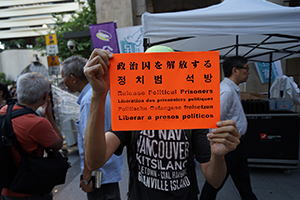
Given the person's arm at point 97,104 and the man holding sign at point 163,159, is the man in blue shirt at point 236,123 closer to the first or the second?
the man holding sign at point 163,159

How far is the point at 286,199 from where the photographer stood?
316 cm

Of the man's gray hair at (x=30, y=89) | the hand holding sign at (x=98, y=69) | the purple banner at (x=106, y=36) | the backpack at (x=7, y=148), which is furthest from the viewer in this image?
the purple banner at (x=106, y=36)

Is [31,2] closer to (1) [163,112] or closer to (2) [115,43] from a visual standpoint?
(2) [115,43]

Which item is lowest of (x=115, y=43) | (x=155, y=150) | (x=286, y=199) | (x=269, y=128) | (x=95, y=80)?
(x=286, y=199)

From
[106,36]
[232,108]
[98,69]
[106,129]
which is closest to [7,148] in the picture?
[106,129]

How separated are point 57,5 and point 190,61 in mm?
69729

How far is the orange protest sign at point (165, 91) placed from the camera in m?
1.02

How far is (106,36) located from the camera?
19.9 feet

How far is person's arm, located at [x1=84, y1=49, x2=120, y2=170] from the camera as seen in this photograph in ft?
3.14

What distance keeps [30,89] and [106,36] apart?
4581 mm

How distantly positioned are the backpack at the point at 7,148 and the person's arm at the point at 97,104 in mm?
1132

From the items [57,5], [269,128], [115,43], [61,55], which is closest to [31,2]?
[57,5]

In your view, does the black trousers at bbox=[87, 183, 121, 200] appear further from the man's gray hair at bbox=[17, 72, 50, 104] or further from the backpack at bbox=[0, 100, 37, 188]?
the man's gray hair at bbox=[17, 72, 50, 104]

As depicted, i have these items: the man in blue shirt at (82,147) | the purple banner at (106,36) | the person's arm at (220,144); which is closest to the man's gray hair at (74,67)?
the man in blue shirt at (82,147)
